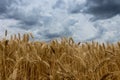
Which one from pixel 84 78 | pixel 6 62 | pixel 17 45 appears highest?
pixel 17 45

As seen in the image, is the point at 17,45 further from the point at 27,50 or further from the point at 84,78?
the point at 84,78

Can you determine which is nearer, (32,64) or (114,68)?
(32,64)

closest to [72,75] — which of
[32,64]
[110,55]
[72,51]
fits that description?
[32,64]

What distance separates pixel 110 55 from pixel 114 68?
0.85ft

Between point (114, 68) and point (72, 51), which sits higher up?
point (72, 51)

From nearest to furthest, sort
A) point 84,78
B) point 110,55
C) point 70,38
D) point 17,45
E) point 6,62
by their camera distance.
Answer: point 84,78 < point 6,62 < point 110,55 < point 17,45 < point 70,38

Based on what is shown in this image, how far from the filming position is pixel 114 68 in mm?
3787

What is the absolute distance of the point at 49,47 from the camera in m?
4.18

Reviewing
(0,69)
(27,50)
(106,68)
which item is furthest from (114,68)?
(0,69)

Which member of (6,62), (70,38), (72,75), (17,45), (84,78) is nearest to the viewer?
(72,75)

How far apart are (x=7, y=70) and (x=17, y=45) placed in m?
0.93

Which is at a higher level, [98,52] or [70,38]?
[70,38]

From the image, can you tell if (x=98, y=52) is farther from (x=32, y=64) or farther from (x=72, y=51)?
(x=32, y=64)

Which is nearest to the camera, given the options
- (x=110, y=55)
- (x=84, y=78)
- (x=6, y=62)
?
(x=84, y=78)
